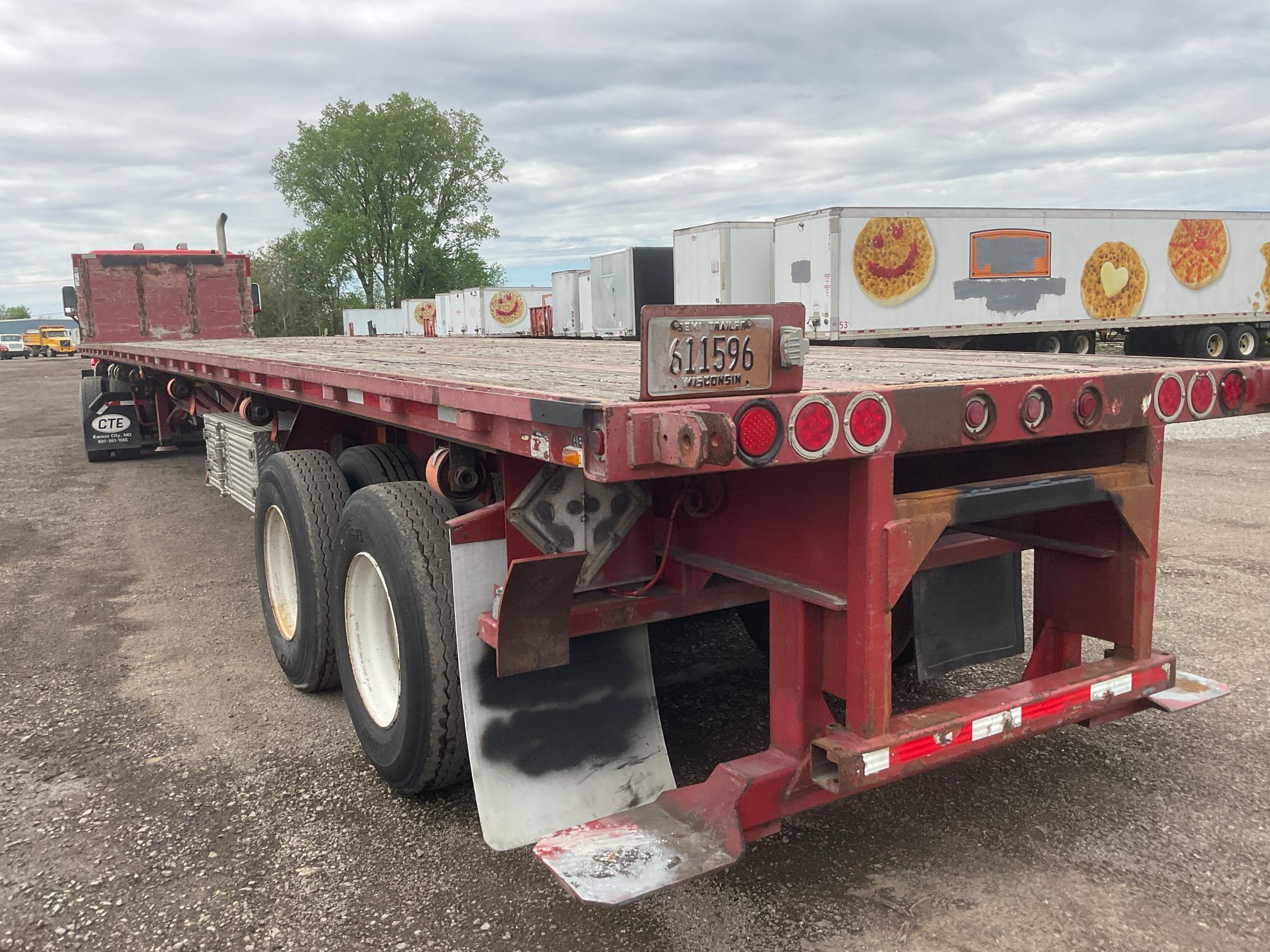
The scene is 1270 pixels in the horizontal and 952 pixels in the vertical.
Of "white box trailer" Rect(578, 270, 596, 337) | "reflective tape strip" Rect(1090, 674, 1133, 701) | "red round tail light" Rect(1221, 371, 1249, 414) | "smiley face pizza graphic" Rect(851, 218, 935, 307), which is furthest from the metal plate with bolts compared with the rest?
"white box trailer" Rect(578, 270, 596, 337)

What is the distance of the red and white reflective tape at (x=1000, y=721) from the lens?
2604mm

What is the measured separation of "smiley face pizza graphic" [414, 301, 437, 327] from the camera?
1714 inches

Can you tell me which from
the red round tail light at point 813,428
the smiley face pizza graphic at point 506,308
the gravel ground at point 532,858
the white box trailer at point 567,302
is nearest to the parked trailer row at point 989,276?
the white box trailer at point 567,302

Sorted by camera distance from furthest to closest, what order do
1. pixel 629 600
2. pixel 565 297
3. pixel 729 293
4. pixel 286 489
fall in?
pixel 565 297
pixel 729 293
pixel 286 489
pixel 629 600

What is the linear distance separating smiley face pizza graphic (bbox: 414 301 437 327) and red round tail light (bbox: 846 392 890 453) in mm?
42054

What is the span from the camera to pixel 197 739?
160 inches

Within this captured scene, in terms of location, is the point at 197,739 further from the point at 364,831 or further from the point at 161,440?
the point at 161,440

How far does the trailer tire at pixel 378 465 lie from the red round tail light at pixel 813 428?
2.26 meters

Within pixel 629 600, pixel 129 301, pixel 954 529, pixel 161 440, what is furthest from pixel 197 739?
pixel 129 301

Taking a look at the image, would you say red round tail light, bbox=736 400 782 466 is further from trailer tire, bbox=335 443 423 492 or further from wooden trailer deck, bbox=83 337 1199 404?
trailer tire, bbox=335 443 423 492

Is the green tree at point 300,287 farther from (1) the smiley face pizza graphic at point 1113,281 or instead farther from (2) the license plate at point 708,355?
(2) the license plate at point 708,355

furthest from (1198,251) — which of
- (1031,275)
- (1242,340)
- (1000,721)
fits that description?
(1000,721)

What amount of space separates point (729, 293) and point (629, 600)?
16375 mm

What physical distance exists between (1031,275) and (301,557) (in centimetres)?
1770
